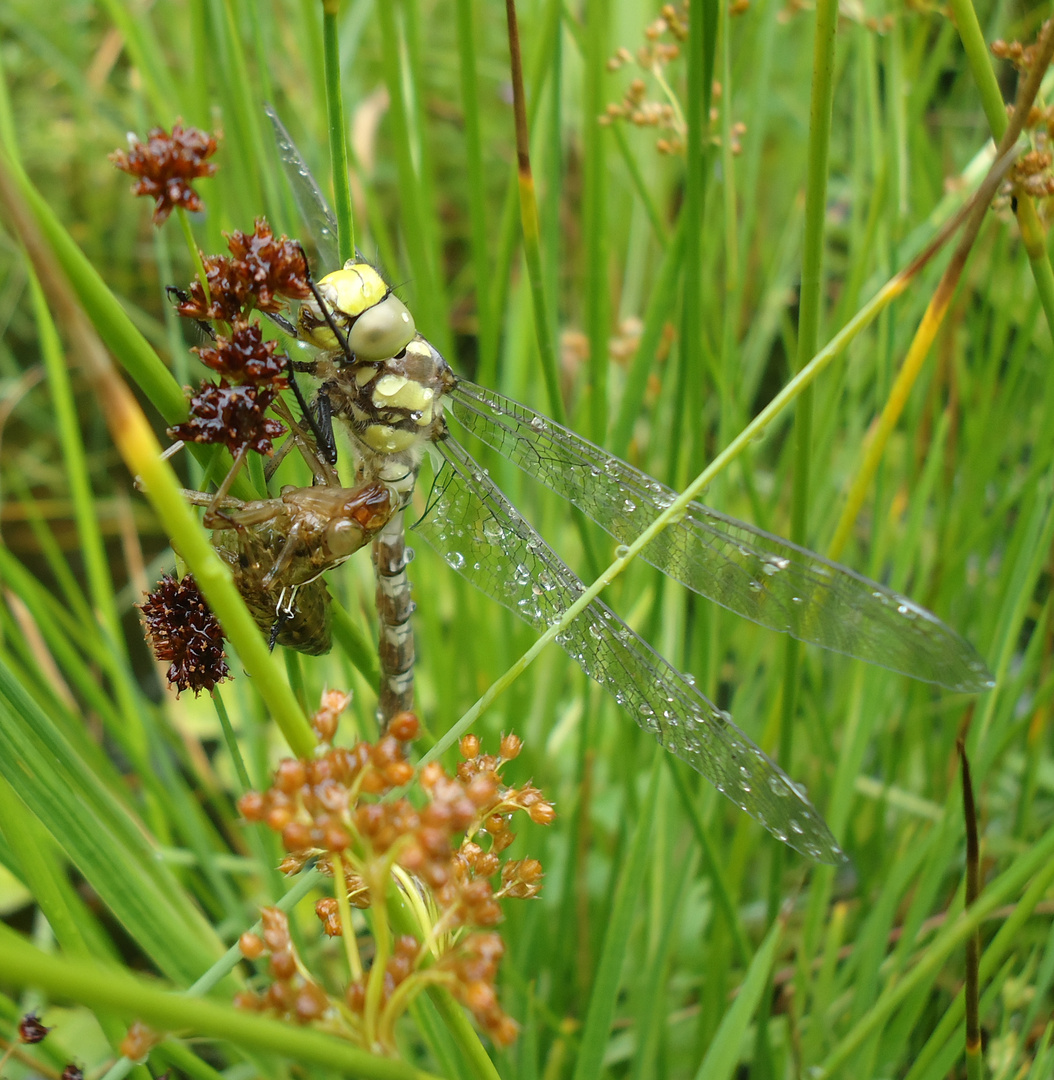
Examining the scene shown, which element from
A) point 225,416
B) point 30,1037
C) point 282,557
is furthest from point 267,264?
point 30,1037

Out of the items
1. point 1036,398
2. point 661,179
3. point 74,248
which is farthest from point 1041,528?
point 661,179

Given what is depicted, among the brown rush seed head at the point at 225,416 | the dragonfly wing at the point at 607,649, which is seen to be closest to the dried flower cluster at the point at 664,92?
the dragonfly wing at the point at 607,649

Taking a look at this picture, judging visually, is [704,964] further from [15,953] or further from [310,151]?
[310,151]

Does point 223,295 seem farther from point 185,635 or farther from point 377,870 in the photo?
point 377,870

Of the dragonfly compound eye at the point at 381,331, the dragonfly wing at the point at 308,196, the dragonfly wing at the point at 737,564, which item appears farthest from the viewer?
the dragonfly wing at the point at 308,196

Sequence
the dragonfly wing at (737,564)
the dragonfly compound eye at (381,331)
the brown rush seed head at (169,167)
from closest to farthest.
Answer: the brown rush seed head at (169,167) < the dragonfly wing at (737,564) < the dragonfly compound eye at (381,331)

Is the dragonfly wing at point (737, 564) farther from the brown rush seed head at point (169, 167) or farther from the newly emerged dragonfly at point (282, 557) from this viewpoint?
the brown rush seed head at point (169, 167)

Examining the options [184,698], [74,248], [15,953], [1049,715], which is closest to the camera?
[15,953]

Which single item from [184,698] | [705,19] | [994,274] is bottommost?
[184,698]
